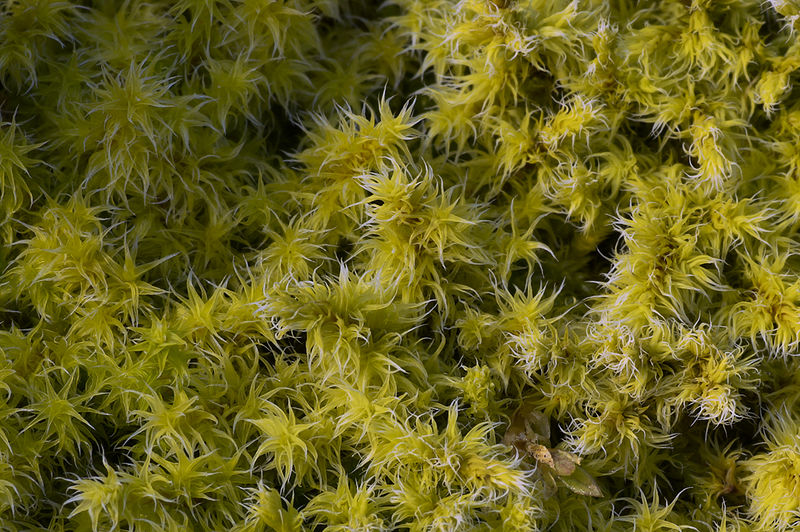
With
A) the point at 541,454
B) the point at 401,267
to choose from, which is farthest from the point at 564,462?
the point at 401,267

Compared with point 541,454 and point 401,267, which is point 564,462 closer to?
point 541,454

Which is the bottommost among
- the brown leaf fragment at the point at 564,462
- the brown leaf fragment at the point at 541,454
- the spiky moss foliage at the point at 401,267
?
the brown leaf fragment at the point at 564,462

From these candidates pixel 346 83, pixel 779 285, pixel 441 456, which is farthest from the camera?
pixel 346 83

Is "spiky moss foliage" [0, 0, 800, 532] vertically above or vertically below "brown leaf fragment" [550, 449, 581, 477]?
above

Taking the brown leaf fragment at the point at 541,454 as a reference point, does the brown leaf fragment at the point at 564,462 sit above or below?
below

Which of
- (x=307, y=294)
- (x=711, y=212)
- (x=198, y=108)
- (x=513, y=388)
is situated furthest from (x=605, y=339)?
(x=198, y=108)

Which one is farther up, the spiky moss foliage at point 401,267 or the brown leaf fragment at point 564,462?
the spiky moss foliage at point 401,267

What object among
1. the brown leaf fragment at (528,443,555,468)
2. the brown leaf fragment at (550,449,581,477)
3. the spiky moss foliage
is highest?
the spiky moss foliage

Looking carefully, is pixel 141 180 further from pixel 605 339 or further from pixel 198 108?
pixel 605 339

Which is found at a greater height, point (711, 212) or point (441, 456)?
Answer: point (711, 212)
